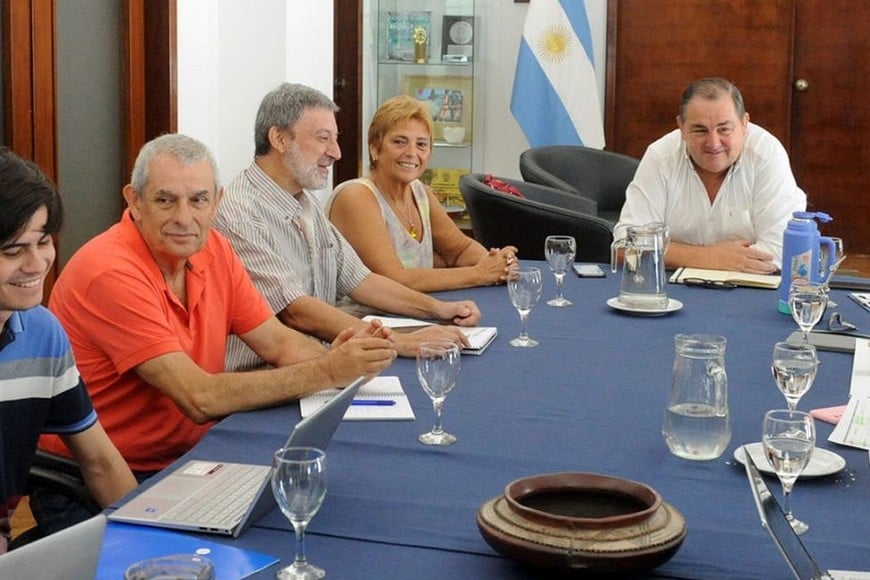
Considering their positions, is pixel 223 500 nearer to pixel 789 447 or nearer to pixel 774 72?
Result: pixel 789 447

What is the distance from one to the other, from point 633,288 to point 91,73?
2.30 metres

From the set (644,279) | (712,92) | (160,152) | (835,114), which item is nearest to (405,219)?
(644,279)

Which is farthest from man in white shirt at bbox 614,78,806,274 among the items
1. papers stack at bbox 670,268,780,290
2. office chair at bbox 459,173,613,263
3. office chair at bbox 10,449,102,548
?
office chair at bbox 10,449,102,548

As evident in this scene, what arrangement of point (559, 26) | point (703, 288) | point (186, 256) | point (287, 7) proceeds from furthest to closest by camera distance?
1. point (559, 26)
2. point (287, 7)
3. point (703, 288)
4. point (186, 256)

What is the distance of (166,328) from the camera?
2229 mm

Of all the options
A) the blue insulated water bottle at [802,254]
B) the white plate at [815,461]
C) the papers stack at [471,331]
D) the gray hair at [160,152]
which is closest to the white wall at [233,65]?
the papers stack at [471,331]

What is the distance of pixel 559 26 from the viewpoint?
680 cm

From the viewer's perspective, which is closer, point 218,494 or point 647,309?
point 218,494

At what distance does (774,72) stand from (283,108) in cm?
457

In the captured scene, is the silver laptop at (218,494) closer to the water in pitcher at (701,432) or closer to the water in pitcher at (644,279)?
the water in pitcher at (701,432)

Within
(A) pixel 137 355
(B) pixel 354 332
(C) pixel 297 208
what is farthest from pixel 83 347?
(C) pixel 297 208

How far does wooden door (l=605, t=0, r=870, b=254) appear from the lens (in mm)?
6875

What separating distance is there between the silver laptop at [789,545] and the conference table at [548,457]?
58 mm

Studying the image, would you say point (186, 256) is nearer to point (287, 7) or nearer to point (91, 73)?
point (91, 73)
